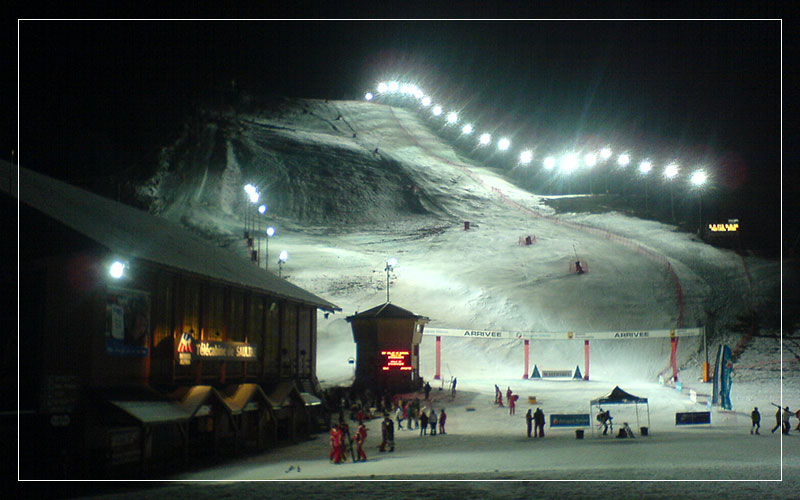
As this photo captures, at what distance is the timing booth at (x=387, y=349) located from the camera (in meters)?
43.1

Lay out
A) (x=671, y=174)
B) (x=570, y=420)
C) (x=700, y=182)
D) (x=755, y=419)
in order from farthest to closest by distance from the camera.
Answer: (x=671, y=174), (x=700, y=182), (x=570, y=420), (x=755, y=419)

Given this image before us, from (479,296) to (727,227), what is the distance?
100ft

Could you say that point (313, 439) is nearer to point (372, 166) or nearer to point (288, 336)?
point (288, 336)

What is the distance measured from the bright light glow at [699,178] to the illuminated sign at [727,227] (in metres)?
15.5

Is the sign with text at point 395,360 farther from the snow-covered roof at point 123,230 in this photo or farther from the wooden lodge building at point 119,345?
the wooden lodge building at point 119,345

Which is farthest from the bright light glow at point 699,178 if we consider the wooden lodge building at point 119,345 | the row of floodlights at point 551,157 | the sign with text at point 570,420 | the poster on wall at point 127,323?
the poster on wall at point 127,323

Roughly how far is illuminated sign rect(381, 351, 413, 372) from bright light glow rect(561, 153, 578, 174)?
76.4 meters

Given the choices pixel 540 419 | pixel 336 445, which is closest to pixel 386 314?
pixel 540 419

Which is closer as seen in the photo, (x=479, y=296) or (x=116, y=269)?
(x=116, y=269)

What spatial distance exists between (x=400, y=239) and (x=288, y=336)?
53678 millimetres

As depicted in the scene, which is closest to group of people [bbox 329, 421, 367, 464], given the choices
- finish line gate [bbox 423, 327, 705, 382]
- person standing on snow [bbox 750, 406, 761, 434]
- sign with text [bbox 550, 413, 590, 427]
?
sign with text [bbox 550, 413, 590, 427]

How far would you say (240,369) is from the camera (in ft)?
84.7

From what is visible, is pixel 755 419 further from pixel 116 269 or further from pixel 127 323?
pixel 116 269

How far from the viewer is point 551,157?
11406cm
